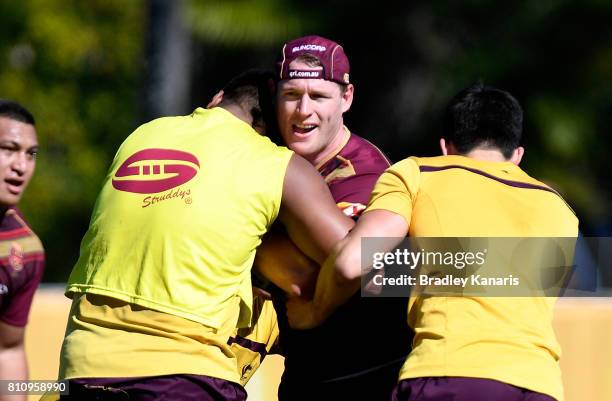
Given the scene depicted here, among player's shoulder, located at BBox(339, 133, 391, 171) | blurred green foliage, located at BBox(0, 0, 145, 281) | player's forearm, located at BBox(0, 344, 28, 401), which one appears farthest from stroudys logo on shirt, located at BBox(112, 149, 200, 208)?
blurred green foliage, located at BBox(0, 0, 145, 281)

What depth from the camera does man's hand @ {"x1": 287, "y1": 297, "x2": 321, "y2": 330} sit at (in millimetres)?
→ 5219

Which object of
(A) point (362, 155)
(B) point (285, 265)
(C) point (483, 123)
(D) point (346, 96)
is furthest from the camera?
(D) point (346, 96)

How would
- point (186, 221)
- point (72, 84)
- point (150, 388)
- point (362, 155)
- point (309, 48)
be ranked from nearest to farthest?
point (150, 388) < point (186, 221) < point (309, 48) < point (362, 155) < point (72, 84)

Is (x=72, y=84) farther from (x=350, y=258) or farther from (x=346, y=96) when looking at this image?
(x=350, y=258)

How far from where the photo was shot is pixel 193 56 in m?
17.0

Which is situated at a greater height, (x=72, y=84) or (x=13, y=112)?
(x=72, y=84)

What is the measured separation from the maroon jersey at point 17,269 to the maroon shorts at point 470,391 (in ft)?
7.69

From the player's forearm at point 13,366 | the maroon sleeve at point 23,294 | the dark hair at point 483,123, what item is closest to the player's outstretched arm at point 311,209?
the dark hair at point 483,123

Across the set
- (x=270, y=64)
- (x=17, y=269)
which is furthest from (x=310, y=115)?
(x=270, y=64)

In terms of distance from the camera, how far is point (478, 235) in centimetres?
455

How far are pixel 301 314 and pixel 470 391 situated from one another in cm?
110

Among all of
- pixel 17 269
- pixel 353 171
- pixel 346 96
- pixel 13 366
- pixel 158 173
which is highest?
pixel 346 96

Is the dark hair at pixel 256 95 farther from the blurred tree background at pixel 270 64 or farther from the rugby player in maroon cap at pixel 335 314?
the blurred tree background at pixel 270 64

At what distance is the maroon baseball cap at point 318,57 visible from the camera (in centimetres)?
532
